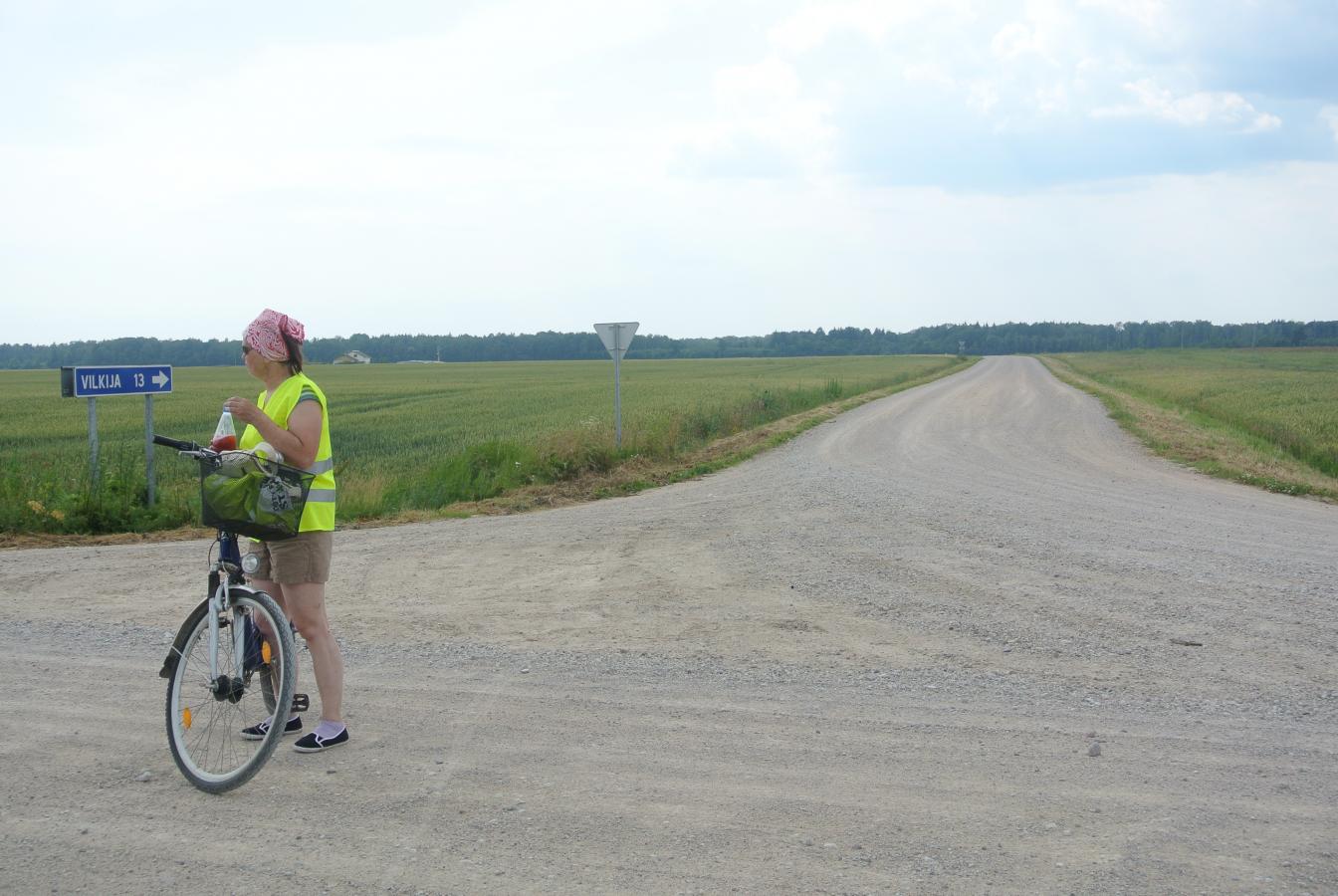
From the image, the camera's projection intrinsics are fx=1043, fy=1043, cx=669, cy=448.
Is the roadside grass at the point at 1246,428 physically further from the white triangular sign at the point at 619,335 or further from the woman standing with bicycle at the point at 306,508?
the woman standing with bicycle at the point at 306,508

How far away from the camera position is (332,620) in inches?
285

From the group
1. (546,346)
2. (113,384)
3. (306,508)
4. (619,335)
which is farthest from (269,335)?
(546,346)

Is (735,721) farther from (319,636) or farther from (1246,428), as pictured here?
(1246,428)

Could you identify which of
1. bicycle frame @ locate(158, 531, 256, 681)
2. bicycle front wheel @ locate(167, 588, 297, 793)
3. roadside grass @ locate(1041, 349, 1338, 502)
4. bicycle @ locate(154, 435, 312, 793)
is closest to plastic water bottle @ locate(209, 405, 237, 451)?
bicycle @ locate(154, 435, 312, 793)

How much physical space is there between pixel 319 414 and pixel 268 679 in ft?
4.04

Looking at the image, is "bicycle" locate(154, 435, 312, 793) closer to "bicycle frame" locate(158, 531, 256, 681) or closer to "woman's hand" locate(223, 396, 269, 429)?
"bicycle frame" locate(158, 531, 256, 681)

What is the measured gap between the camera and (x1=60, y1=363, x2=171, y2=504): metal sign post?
1193 centimetres

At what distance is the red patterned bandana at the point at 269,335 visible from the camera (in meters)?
4.68

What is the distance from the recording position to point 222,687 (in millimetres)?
4609

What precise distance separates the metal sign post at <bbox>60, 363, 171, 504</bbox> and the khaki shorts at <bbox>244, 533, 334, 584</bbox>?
319 inches

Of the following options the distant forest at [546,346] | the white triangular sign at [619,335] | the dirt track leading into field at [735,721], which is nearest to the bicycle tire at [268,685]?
the dirt track leading into field at [735,721]

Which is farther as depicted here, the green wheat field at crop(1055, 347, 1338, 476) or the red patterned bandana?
the green wheat field at crop(1055, 347, 1338, 476)

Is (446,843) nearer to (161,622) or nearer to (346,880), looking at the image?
(346,880)

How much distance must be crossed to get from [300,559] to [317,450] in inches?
20.0
